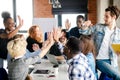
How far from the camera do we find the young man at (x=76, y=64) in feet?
8.26

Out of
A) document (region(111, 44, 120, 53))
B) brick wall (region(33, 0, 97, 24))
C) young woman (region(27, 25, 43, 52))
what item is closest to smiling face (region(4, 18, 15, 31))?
young woman (region(27, 25, 43, 52))

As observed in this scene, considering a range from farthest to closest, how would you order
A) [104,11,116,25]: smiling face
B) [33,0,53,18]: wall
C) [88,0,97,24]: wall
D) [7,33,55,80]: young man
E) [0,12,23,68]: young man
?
[33,0,53,18]: wall, [88,0,97,24]: wall, [104,11,116,25]: smiling face, [0,12,23,68]: young man, [7,33,55,80]: young man

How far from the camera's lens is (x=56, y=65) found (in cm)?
435

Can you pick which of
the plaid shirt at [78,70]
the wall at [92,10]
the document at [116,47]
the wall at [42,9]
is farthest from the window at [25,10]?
the plaid shirt at [78,70]

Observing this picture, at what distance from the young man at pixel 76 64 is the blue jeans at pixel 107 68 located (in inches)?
51.6

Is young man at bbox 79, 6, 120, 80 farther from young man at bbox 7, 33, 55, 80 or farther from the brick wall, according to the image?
the brick wall

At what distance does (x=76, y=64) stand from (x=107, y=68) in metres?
1.48

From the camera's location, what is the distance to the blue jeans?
12.6 ft

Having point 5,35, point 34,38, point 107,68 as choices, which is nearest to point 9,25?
point 5,35

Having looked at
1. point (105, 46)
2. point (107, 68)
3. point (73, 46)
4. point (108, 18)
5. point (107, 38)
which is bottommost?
point (107, 68)

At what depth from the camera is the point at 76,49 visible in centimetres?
264

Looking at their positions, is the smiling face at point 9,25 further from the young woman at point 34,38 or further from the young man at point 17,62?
the young man at point 17,62

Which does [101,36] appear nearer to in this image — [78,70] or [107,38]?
[107,38]

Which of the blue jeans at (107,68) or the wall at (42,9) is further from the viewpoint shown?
the wall at (42,9)
